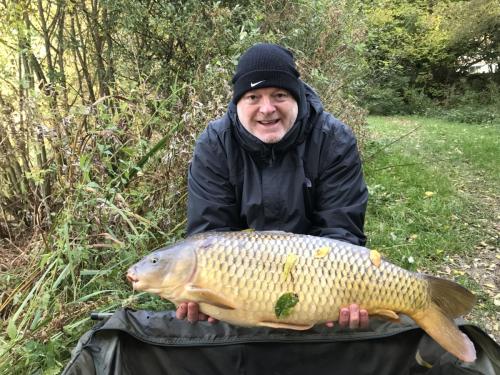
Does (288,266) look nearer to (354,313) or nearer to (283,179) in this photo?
(354,313)

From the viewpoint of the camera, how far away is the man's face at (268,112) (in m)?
1.47

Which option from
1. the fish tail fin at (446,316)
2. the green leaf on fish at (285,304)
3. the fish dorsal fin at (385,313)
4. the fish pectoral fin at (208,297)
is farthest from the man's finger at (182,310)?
the fish tail fin at (446,316)

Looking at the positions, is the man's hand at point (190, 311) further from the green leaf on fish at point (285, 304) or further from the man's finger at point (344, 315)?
the man's finger at point (344, 315)

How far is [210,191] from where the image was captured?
1591mm

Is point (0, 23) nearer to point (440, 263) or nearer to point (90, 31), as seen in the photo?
point (90, 31)

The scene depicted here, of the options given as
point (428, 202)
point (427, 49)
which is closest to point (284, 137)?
point (428, 202)

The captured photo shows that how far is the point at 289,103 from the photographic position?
150cm

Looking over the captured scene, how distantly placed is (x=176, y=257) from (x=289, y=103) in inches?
24.7

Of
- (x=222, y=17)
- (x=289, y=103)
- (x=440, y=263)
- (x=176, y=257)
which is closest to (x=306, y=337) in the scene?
(x=176, y=257)

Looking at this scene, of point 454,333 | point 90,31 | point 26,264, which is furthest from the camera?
point 90,31

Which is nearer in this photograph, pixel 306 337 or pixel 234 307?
pixel 234 307

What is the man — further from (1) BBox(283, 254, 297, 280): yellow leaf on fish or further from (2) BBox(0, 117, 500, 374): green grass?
(1) BBox(283, 254, 297, 280): yellow leaf on fish

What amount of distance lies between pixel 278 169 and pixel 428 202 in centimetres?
215

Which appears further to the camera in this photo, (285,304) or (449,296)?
(449,296)
